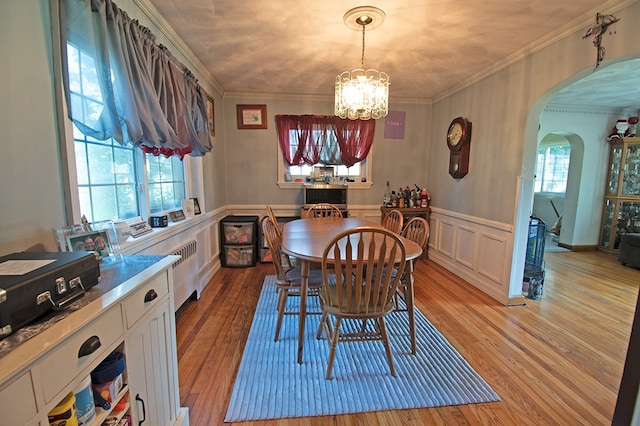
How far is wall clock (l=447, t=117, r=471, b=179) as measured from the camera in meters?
3.39

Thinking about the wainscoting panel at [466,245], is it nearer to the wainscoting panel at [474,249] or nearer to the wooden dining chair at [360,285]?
the wainscoting panel at [474,249]

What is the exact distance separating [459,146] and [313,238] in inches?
96.7

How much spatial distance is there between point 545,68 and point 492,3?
100cm

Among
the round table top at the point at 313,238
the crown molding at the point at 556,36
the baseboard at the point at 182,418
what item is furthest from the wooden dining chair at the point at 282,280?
the crown molding at the point at 556,36

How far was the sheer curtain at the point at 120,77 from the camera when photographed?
1.25 meters

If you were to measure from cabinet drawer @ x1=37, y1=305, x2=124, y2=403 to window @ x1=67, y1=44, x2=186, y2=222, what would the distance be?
0.91m

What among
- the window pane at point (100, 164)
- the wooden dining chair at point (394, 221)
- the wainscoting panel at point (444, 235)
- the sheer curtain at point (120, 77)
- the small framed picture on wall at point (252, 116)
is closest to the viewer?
the sheer curtain at point (120, 77)

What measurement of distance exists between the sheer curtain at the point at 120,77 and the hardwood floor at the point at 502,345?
1489 millimetres

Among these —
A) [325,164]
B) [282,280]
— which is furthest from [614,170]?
[282,280]

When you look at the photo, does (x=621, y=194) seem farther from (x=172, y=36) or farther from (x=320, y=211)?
(x=172, y=36)

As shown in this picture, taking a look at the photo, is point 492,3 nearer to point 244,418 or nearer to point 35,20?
point 35,20

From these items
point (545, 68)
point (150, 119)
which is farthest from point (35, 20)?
point (545, 68)

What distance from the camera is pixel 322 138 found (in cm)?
409

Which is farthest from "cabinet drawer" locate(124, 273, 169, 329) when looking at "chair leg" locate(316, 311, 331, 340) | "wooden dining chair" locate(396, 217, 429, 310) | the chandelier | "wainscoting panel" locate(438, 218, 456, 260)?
"wainscoting panel" locate(438, 218, 456, 260)
